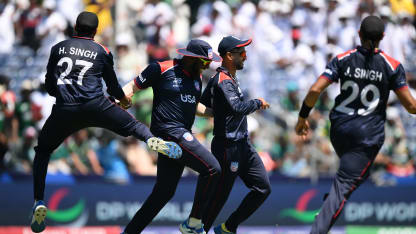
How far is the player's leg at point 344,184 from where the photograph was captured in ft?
25.1

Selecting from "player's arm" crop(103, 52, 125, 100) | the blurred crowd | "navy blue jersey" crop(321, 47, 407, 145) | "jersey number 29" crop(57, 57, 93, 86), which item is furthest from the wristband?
the blurred crowd

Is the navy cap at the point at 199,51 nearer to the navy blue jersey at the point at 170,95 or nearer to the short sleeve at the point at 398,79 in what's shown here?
the navy blue jersey at the point at 170,95

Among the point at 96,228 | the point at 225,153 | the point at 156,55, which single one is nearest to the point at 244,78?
the point at 156,55

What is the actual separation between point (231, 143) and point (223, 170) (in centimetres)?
32

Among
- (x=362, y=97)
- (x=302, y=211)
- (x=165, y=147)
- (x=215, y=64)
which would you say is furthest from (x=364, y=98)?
(x=215, y=64)

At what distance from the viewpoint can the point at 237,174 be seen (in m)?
8.60

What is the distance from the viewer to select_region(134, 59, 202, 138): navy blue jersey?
8.25 metres

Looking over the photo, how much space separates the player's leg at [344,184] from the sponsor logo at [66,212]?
588 cm

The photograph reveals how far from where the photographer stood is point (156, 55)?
47.5ft

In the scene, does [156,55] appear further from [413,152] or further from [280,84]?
[413,152]

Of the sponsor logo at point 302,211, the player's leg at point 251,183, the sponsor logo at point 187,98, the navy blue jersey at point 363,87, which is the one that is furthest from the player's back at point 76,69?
the sponsor logo at point 302,211

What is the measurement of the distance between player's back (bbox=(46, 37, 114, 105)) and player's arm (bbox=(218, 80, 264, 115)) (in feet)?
4.41

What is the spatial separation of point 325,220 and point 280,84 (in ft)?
21.3

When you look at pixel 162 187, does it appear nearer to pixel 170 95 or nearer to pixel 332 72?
pixel 170 95
